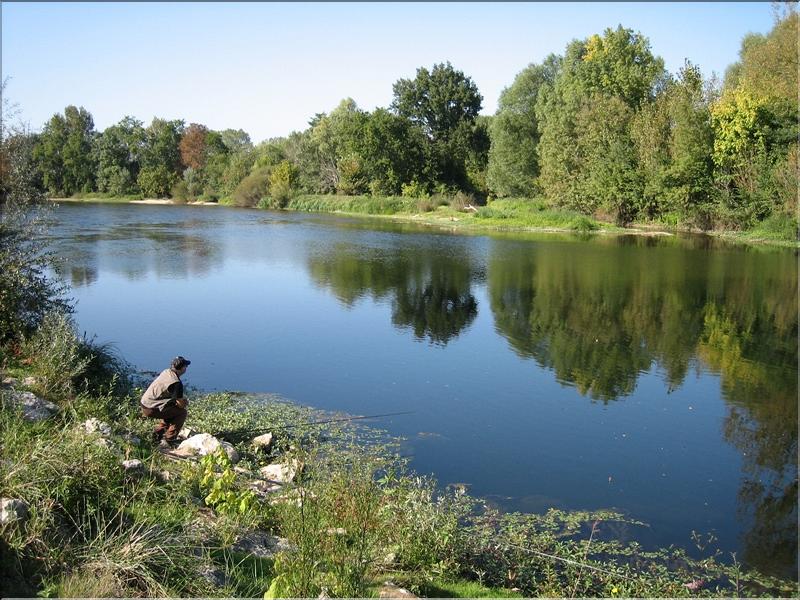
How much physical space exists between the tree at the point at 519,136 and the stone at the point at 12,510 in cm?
5630

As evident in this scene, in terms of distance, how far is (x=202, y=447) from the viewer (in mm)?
9234

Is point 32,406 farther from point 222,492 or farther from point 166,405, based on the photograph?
point 222,492

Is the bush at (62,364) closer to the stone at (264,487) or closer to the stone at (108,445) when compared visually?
the stone at (108,445)

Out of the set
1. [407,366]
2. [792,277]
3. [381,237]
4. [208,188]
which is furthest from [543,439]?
[208,188]

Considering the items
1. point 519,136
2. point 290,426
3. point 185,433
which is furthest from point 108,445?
point 519,136

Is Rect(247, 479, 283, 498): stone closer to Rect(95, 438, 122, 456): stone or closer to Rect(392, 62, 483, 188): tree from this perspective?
Rect(95, 438, 122, 456): stone

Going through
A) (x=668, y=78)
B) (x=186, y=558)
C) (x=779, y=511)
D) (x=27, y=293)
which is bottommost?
(x=779, y=511)

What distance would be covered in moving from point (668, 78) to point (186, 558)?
53978 mm

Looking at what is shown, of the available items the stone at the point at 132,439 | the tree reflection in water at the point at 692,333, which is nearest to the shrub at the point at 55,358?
the stone at the point at 132,439

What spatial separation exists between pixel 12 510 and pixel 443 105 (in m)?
A: 73.8

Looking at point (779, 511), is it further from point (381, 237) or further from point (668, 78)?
point (668, 78)

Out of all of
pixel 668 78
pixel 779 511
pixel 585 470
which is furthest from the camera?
pixel 668 78

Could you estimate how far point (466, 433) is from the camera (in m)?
11.5

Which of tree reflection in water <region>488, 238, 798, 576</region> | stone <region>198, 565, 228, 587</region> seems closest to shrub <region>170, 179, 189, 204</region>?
tree reflection in water <region>488, 238, 798, 576</region>
